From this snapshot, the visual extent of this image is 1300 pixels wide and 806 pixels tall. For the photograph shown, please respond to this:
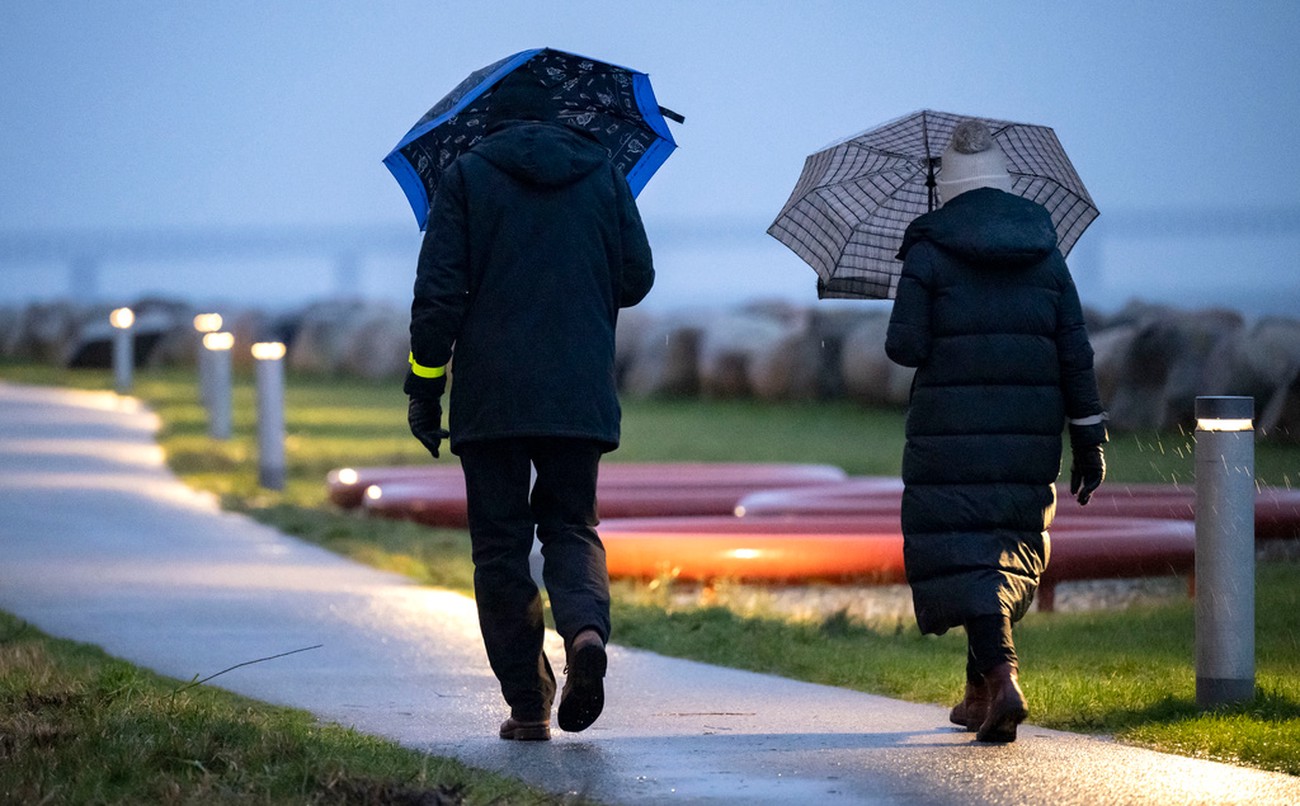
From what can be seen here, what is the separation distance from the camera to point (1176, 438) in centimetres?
1603

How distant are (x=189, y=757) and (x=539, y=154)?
1.56 metres

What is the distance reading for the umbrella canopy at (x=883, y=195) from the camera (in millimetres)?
5066

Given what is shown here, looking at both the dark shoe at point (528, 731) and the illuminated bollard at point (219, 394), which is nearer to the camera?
the dark shoe at point (528, 731)

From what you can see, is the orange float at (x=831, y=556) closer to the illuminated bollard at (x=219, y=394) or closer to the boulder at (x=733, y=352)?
the illuminated bollard at (x=219, y=394)

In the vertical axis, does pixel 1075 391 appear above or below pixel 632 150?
below

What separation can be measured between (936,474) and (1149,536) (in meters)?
4.35

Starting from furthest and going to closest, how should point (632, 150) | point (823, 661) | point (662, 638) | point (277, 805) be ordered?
1. point (662, 638)
2. point (823, 661)
3. point (632, 150)
4. point (277, 805)

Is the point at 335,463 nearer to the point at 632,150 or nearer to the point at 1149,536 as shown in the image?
the point at 1149,536

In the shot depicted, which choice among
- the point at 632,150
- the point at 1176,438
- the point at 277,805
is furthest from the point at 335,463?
the point at 277,805

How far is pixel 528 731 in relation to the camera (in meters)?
4.38

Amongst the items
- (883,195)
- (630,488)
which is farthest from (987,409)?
(630,488)

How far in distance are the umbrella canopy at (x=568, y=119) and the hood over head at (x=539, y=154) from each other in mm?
168

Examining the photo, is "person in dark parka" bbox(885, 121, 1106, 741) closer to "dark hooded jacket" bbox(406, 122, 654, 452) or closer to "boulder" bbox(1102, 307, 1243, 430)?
"dark hooded jacket" bbox(406, 122, 654, 452)

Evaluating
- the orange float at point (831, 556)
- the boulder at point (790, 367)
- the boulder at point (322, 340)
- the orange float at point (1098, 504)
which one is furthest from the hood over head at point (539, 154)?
the boulder at point (322, 340)
